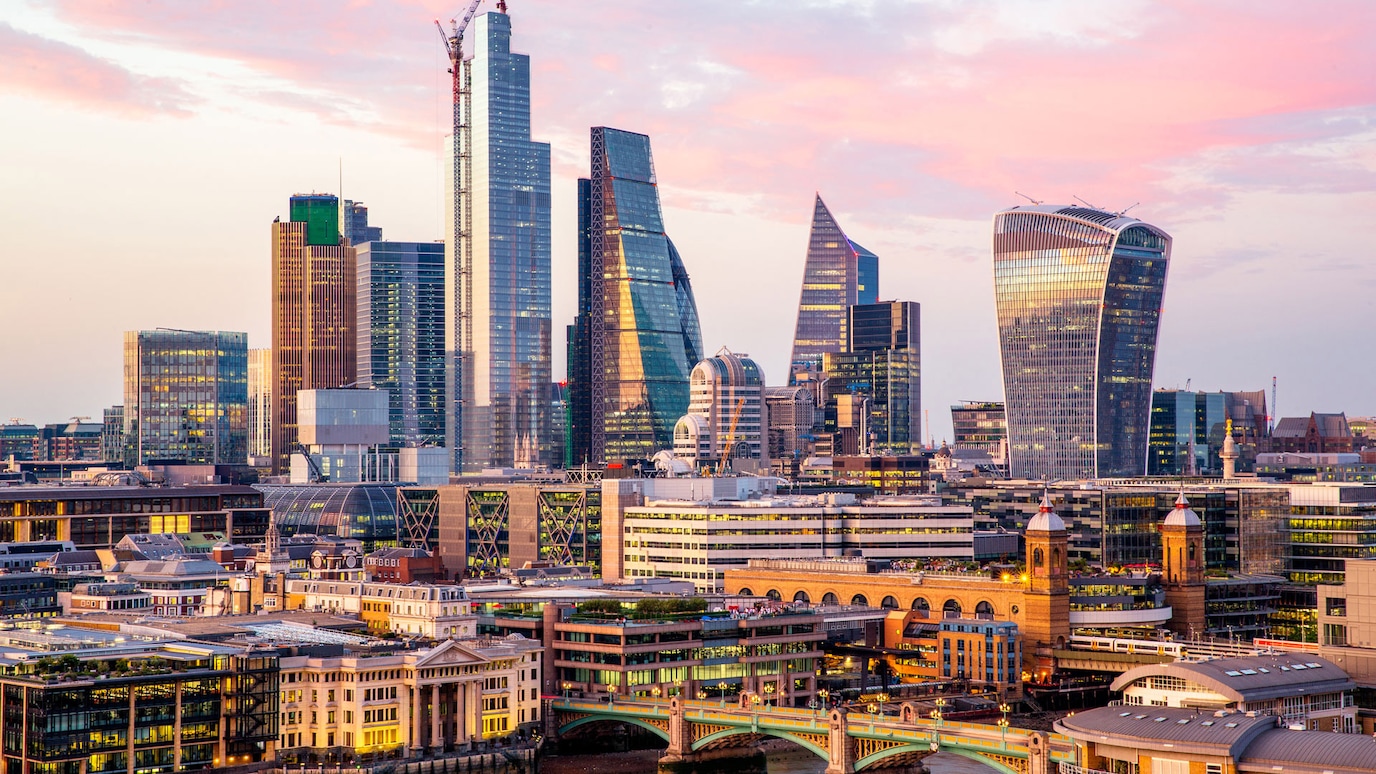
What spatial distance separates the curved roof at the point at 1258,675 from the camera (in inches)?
5394

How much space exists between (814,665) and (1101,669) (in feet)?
91.5

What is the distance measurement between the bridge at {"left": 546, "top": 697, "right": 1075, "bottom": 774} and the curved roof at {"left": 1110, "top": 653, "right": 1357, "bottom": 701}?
9368 mm

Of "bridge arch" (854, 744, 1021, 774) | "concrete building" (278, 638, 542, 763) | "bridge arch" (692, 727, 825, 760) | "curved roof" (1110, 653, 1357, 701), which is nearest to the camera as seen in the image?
"curved roof" (1110, 653, 1357, 701)

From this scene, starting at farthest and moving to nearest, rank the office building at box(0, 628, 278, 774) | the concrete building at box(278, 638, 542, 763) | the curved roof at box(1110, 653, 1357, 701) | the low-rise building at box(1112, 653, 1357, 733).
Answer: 1. the concrete building at box(278, 638, 542, 763)
2. the office building at box(0, 628, 278, 774)
3. the curved roof at box(1110, 653, 1357, 701)
4. the low-rise building at box(1112, 653, 1357, 733)

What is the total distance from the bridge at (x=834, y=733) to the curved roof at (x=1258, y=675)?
9.37 meters

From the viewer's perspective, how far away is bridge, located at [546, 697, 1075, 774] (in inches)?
5561

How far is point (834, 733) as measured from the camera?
152750 mm

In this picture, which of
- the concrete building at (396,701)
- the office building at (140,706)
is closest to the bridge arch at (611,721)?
the concrete building at (396,701)

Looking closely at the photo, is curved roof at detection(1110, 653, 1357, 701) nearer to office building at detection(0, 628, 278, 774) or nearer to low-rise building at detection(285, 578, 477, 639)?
office building at detection(0, 628, 278, 774)

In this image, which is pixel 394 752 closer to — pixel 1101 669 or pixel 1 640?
pixel 1 640

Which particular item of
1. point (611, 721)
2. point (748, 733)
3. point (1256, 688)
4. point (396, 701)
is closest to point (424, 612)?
point (611, 721)

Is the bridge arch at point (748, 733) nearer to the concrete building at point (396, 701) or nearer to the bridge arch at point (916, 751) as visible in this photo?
the bridge arch at point (916, 751)

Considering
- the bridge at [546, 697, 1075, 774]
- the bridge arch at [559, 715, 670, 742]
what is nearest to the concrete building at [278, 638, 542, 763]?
the bridge arch at [559, 715, 670, 742]

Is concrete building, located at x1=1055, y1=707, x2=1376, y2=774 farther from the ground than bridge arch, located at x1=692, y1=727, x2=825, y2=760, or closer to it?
farther from the ground
